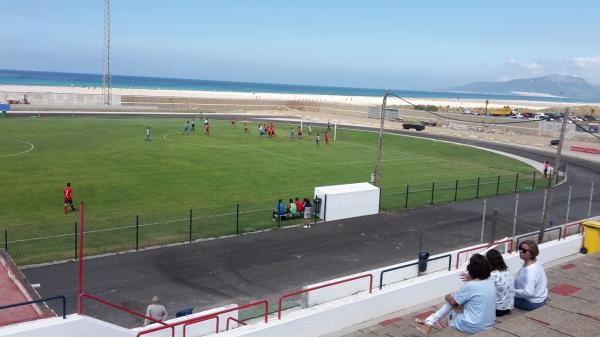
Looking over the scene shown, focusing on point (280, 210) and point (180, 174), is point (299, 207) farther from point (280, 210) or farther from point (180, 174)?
point (180, 174)

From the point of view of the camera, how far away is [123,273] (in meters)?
18.2

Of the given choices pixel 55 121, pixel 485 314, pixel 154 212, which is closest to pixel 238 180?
pixel 154 212

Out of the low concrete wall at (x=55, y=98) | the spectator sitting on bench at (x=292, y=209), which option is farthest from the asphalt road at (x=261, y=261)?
the low concrete wall at (x=55, y=98)

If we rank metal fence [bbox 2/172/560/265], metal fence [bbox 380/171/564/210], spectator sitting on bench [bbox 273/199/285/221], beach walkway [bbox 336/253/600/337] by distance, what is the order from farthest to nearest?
metal fence [bbox 380/171/564/210] → spectator sitting on bench [bbox 273/199/285/221] → metal fence [bbox 2/172/560/265] → beach walkway [bbox 336/253/600/337]

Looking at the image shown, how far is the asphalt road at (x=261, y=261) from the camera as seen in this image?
16.7m

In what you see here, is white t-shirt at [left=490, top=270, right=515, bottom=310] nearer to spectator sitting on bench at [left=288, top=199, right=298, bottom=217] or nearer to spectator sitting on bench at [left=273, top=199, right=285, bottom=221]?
spectator sitting on bench at [left=273, top=199, right=285, bottom=221]

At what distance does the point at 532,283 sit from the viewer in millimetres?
9578

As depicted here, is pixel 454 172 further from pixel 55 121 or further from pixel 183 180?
pixel 55 121

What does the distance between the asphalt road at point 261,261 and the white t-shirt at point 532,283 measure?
335 inches

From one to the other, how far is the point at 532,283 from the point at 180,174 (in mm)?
28119

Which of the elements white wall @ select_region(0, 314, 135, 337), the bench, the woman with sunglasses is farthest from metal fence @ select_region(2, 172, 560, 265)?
the woman with sunglasses

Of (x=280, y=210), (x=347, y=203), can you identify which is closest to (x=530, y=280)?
(x=280, y=210)

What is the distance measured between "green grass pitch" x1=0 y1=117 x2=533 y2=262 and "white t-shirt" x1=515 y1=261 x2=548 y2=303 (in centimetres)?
1403

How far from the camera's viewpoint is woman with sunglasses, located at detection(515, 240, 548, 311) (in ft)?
31.2
